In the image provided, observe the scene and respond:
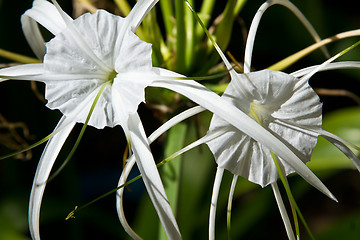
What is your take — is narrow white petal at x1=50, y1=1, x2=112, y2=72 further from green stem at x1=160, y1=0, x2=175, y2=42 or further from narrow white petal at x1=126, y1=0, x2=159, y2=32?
green stem at x1=160, y1=0, x2=175, y2=42

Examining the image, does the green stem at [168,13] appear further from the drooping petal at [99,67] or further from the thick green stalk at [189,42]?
the drooping petal at [99,67]

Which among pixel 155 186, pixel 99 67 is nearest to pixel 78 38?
pixel 99 67

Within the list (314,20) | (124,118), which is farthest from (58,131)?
(314,20)

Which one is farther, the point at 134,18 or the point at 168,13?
the point at 168,13

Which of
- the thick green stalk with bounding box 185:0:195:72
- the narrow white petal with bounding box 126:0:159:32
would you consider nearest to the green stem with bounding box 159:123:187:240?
the thick green stalk with bounding box 185:0:195:72

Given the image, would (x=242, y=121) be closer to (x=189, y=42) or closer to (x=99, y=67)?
(x=99, y=67)

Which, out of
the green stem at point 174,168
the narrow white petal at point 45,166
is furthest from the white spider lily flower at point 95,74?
the green stem at point 174,168

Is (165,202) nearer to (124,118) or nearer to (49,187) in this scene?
(124,118)
